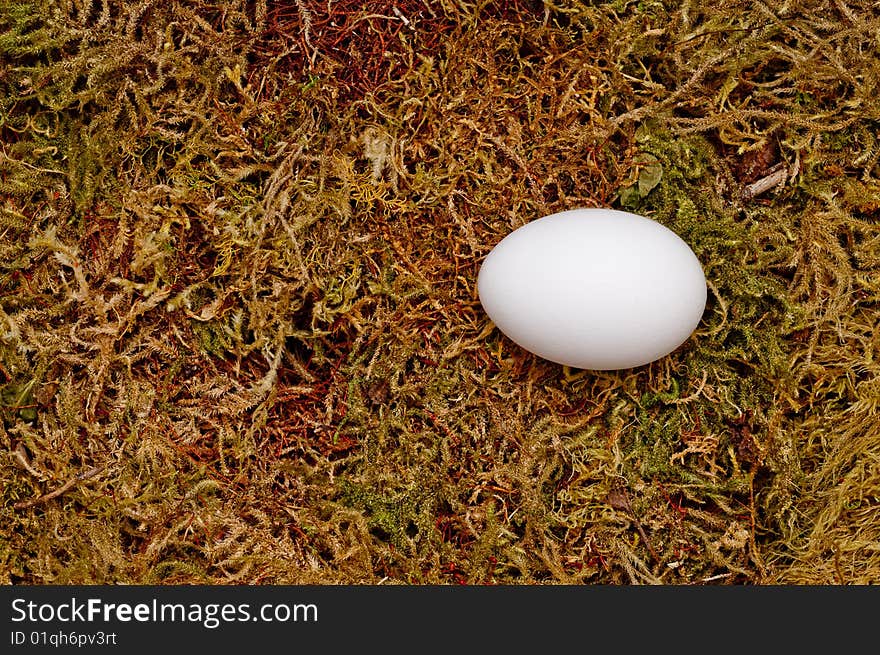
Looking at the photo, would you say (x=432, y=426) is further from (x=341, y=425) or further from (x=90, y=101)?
(x=90, y=101)

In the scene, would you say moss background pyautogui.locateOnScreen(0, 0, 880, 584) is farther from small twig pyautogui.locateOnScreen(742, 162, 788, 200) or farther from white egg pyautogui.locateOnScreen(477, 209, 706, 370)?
white egg pyautogui.locateOnScreen(477, 209, 706, 370)

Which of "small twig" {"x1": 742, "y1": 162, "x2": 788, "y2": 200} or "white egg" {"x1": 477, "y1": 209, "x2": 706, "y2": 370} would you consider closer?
"white egg" {"x1": 477, "y1": 209, "x2": 706, "y2": 370}

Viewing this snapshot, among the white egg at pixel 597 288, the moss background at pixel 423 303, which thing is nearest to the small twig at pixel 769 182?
the moss background at pixel 423 303

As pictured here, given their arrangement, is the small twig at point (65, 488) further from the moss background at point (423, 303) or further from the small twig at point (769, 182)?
the small twig at point (769, 182)

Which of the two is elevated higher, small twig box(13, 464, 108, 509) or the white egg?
the white egg

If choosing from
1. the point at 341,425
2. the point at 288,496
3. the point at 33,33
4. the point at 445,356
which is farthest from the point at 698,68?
the point at 33,33

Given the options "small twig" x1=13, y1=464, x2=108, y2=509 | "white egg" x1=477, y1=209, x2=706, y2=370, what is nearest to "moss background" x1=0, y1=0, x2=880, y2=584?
"small twig" x1=13, y1=464, x2=108, y2=509

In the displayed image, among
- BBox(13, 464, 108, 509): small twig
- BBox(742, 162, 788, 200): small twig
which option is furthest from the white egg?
BBox(13, 464, 108, 509): small twig
